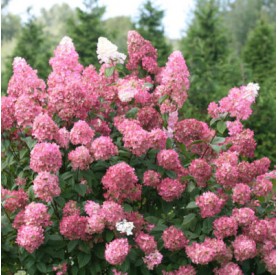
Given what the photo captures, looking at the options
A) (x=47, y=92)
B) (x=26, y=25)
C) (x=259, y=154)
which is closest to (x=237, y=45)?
(x=26, y=25)

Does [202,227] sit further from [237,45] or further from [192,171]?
[237,45]

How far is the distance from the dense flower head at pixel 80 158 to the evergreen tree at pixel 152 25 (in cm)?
1191

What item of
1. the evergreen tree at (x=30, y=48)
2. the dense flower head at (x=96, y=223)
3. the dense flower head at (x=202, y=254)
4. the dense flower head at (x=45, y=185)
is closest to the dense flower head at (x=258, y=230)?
the dense flower head at (x=202, y=254)

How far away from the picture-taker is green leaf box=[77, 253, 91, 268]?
2.73m

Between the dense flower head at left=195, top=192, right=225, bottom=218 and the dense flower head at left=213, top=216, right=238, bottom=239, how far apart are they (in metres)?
0.05

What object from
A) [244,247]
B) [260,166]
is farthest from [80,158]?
[260,166]

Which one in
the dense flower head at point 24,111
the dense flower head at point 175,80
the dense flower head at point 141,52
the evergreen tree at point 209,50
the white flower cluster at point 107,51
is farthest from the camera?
the evergreen tree at point 209,50

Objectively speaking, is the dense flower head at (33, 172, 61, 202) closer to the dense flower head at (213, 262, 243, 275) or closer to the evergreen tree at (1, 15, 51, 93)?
the dense flower head at (213, 262, 243, 275)

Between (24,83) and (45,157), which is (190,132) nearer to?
(45,157)

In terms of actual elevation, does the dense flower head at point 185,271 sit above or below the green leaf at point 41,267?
above

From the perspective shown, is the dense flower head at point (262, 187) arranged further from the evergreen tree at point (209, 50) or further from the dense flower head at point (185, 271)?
the evergreen tree at point (209, 50)

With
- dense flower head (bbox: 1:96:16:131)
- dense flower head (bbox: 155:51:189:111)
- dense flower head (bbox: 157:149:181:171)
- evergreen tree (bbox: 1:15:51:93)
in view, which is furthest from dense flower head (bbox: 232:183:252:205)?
evergreen tree (bbox: 1:15:51:93)

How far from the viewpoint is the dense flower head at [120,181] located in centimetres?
260

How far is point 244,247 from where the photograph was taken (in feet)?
8.86
